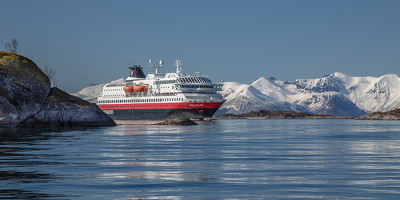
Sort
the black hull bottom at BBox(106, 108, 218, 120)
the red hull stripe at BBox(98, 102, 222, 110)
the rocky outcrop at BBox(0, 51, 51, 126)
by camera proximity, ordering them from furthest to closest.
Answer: the black hull bottom at BBox(106, 108, 218, 120) < the red hull stripe at BBox(98, 102, 222, 110) < the rocky outcrop at BBox(0, 51, 51, 126)

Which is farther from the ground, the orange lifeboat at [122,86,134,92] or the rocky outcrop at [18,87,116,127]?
the orange lifeboat at [122,86,134,92]

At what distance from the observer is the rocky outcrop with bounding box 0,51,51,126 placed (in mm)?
60156

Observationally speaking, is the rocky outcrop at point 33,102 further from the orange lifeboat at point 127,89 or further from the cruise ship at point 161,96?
the orange lifeboat at point 127,89

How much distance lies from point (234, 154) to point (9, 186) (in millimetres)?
14395

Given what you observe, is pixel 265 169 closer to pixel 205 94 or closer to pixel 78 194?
pixel 78 194

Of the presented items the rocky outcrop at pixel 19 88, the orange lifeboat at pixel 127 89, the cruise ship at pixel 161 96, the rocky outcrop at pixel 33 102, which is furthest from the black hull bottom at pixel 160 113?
the rocky outcrop at pixel 19 88

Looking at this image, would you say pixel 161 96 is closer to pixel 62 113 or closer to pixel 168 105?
pixel 168 105

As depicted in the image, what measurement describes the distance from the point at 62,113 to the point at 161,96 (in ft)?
187

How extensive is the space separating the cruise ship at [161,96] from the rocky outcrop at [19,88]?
54.1m

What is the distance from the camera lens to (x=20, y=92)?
62125mm

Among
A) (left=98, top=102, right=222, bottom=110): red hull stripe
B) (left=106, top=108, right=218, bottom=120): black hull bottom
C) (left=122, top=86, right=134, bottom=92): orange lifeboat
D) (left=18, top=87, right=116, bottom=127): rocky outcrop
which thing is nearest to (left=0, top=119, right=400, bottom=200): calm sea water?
(left=18, top=87, right=116, bottom=127): rocky outcrop

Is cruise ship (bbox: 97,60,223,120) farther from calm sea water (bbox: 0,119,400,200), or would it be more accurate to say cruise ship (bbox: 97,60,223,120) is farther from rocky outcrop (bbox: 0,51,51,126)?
calm sea water (bbox: 0,119,400,200)

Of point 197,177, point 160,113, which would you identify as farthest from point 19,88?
point 160,113

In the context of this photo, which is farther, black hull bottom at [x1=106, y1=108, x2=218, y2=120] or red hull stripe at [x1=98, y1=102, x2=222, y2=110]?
black hull bottom at [x1=106, y1=108, x2=218, y2=120]
